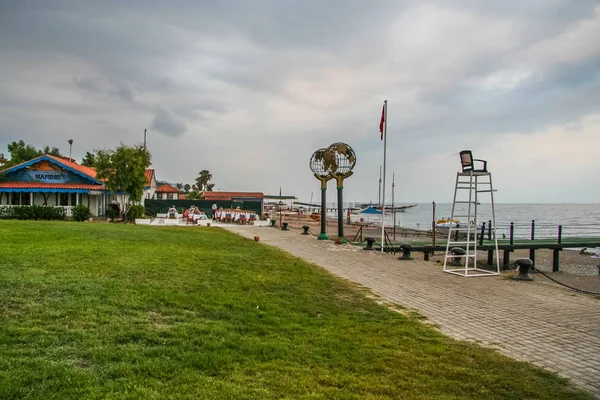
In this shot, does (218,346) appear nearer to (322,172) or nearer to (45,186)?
(322,172)

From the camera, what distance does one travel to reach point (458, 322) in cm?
661

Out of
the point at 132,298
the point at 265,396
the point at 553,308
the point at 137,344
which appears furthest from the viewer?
the point at 553,308

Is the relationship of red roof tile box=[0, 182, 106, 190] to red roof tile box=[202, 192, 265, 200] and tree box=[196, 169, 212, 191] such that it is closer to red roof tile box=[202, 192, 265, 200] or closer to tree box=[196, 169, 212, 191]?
red roof tile box=[202, 192, 265, 200]

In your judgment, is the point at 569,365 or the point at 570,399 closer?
the point at 570,399

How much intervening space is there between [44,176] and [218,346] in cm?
3247

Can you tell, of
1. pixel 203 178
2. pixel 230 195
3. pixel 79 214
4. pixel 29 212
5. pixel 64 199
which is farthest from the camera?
pixel 203 178

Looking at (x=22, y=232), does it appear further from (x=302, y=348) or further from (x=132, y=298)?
(x=302, y=348)

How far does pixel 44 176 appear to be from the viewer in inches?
1253

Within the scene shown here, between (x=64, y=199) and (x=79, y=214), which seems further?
(x=64, y=199)

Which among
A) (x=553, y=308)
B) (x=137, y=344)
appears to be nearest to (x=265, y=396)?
(x=137, y=344)

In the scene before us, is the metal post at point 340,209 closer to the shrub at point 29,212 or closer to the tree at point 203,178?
the shrub at point 29,212

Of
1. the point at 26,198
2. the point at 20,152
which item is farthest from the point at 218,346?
the point at 20,152

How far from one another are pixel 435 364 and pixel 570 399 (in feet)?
3.94

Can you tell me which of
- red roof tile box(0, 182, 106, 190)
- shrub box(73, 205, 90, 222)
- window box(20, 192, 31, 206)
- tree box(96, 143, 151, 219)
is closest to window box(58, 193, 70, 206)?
red roof tile box(0, 182, 106, 190)
